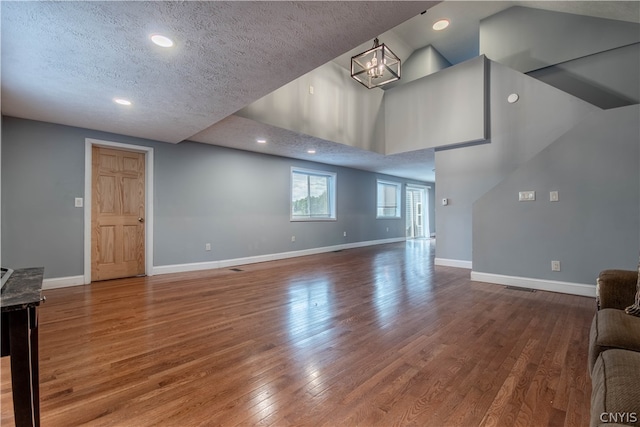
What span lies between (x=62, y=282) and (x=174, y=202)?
181 cm

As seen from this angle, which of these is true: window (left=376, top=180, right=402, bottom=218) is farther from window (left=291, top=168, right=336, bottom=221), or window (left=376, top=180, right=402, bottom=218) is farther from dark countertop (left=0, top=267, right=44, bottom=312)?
dark countertop (left=0, top=267, right=44, bottom=312)

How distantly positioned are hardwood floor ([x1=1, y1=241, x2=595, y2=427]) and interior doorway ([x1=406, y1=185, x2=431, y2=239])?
7308mm

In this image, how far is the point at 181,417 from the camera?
4.59 feet

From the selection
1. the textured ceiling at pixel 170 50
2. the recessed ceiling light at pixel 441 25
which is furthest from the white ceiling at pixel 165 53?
the recessed ceiling light at pixel 441 25

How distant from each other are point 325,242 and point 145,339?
5355 millimetres

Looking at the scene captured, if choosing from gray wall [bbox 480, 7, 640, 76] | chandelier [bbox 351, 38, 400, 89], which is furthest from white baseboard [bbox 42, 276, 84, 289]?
gray wall [bbox 480, 7, 640, 76]

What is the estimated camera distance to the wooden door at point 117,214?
4.24 m

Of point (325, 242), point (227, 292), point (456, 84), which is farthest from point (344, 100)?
point (227, 292)

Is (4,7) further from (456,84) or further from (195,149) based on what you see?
(456,84)

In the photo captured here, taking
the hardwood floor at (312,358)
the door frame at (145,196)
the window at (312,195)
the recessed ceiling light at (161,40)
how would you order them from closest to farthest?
1. the hardwood floor at (312,358)
2. the recessed ceiling light at (161,40)
3. the door frame at (145,196)
4. the window at (312,195)

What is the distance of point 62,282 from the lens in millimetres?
3889

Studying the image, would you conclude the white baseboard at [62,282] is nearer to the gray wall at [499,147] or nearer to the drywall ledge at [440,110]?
the drywall ledge at [440,110]

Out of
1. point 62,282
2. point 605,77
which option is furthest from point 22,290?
point 605,77

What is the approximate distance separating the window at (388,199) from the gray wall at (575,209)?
17.1 ft
